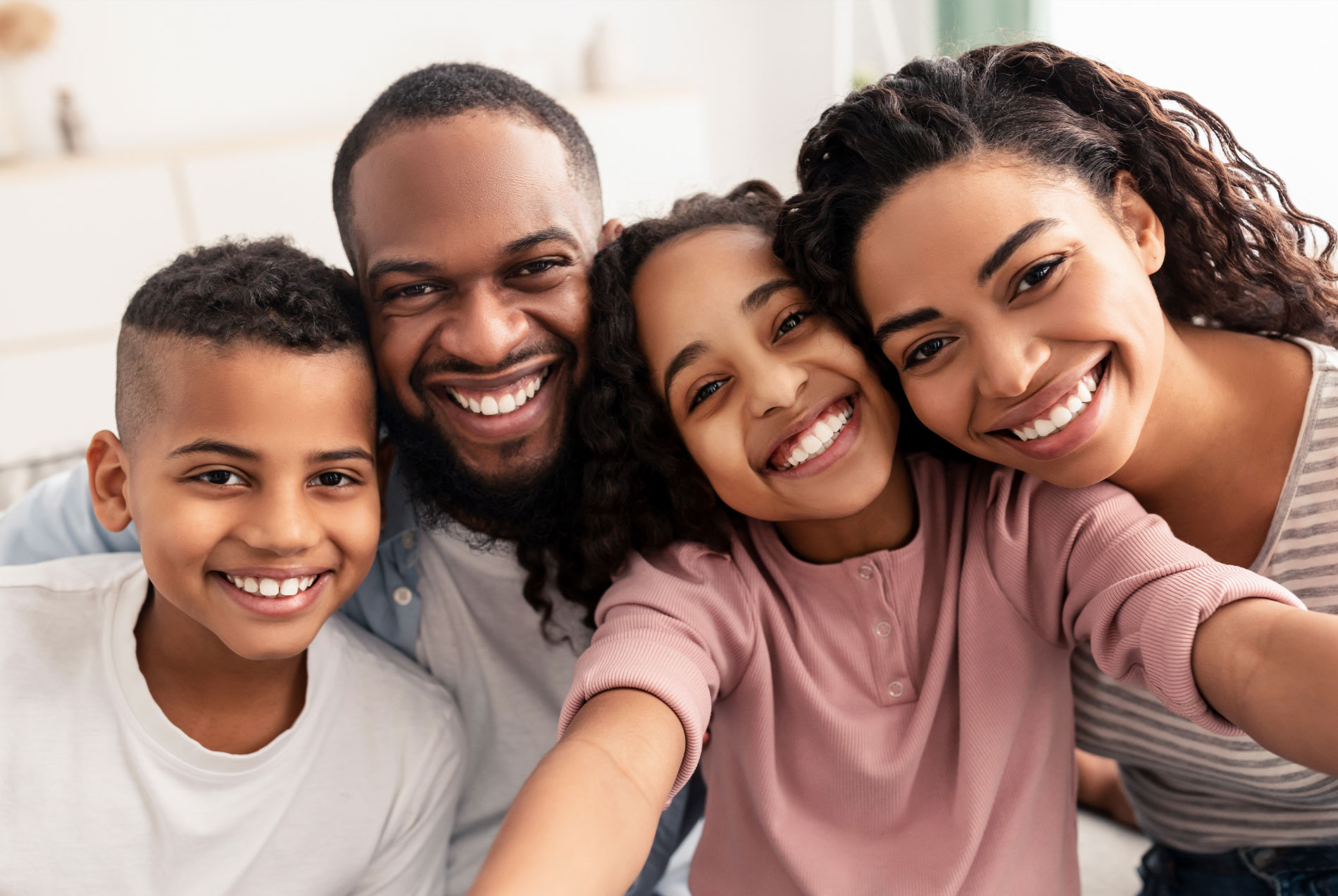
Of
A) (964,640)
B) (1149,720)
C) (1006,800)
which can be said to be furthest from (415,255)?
(1149,720)

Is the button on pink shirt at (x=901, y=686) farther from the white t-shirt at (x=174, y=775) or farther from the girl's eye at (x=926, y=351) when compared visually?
the white t-shirt at (x=174, y=775)

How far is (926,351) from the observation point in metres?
1.12

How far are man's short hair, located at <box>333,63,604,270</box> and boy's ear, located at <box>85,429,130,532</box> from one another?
37 centimetres

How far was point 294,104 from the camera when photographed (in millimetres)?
4195

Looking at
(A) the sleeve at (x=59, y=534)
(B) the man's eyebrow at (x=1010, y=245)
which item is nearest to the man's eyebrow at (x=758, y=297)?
(B) the man's eyebrow at (x=1010, y=245)

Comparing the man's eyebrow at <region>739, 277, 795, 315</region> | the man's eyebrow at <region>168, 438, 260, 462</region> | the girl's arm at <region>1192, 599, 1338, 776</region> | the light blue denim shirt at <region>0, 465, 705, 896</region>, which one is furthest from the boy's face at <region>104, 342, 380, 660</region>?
the girl's arm at <region>1192, 599, 1338, 776</region>

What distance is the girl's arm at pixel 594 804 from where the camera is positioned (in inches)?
34.6

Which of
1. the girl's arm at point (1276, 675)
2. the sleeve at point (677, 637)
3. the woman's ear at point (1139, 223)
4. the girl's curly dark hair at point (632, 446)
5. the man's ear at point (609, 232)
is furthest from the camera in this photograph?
the man's ear at point (609, 232)

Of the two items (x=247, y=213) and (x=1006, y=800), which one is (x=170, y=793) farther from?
(x=247, y=213)

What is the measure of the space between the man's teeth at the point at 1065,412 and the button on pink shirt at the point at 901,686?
0.36 feet

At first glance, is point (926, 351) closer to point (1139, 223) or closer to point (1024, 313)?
point (1024, 313)

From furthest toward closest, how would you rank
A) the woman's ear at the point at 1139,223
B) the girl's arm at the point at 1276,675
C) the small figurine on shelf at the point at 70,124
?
the small figurine on shelf at the point at 70,124, the woman's ear at the point at 1139,223, the girl's arm at the point at 1276,675

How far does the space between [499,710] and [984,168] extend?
0.94 meters

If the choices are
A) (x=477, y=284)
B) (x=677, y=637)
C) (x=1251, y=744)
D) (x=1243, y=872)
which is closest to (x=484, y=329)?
(x=477, y=284)
